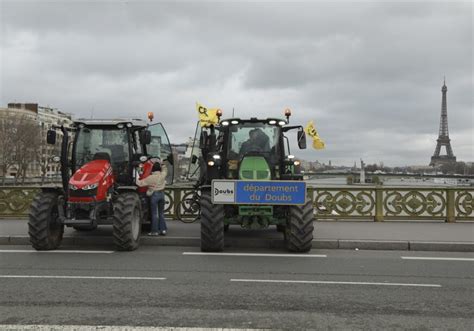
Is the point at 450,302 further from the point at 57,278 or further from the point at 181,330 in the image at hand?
the point at 57,278

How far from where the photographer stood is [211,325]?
509cm

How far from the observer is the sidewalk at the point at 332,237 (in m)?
10.6

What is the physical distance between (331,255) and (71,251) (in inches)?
221

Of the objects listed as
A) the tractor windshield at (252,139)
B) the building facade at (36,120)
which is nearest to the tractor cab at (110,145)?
the tractor windshield at (252,139)

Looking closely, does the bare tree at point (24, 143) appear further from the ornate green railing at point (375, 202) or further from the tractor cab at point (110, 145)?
the tractor cab at point (110, 145)

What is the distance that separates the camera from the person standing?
11.3 metres

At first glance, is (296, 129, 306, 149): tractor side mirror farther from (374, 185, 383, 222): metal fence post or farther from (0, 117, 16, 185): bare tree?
(0, 117, 16, 185): bare tree

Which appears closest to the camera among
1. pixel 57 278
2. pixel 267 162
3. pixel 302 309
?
pixel 302 309

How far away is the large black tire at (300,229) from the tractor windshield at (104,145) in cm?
435

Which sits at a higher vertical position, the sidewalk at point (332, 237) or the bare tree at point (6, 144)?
the bare tree at point (6, 144)

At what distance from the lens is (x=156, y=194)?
451 inches

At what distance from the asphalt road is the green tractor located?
665 mm

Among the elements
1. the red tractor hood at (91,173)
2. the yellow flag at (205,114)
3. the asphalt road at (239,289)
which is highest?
the yellow flag at (205,114)

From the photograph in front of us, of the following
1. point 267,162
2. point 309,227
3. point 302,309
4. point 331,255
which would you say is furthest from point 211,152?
point 302,309
